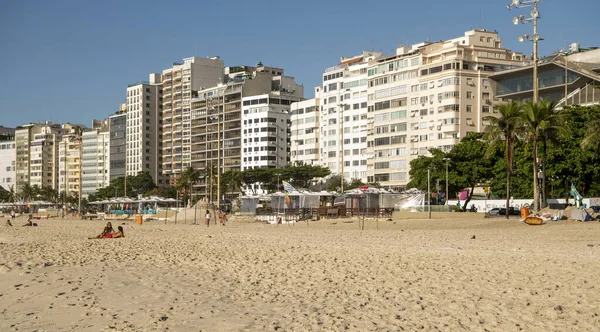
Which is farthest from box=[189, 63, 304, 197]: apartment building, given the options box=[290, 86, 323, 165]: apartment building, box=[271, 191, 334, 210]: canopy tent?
box=[271, 191, 334, 210]: canopy tent

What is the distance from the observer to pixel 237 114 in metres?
150

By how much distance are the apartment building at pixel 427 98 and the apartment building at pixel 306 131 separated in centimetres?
1533

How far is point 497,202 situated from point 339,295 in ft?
223

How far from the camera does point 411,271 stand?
18922mm

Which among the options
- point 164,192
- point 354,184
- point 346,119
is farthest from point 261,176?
point 164,192

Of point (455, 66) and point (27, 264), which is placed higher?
point (455, 66)

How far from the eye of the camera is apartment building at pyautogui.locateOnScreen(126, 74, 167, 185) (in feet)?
595

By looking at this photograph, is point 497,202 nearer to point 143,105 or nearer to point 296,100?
point 296,100

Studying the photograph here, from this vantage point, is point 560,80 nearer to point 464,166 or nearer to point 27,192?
point 464,166

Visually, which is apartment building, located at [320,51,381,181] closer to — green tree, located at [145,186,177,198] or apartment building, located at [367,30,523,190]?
apartment building, located at [367,30,523,190]

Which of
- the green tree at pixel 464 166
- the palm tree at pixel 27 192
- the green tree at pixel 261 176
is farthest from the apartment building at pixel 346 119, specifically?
the palm tree at pixel 27 192

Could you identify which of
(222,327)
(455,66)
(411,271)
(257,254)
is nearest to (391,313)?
(222,327)

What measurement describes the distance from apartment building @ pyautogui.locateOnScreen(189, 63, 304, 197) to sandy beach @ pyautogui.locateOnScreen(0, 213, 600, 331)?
373 ft

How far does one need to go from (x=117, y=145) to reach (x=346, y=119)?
89011mm
